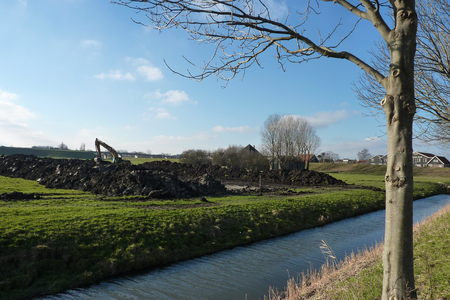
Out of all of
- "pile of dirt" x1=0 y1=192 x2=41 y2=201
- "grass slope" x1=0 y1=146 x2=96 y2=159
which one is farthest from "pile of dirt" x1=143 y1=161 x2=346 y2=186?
"grass slope" x1=0 y1=146 x2=96 y2=159

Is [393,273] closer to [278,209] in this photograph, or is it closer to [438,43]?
[438,43]

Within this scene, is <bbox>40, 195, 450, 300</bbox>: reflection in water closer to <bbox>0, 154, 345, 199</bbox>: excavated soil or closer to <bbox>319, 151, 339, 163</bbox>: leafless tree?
<bbox>0, 154, 345, 199</bbox>: excavated soil

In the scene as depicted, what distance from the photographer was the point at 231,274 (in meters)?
8.75

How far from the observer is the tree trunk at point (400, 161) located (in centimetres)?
336

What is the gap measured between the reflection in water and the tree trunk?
15.2ft

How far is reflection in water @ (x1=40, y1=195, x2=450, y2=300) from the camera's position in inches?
289

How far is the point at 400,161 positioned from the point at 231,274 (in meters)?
6.74

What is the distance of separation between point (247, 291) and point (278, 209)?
903cm

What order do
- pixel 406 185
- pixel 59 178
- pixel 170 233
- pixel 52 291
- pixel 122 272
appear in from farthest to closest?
pixel 59 178 → pixel 170 233 → pixel 122 272 → pixel 52 291 → pixel 406 185

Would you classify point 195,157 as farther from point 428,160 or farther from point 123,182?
point 428,160

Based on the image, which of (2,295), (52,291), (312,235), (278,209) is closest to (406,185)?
(52,291)

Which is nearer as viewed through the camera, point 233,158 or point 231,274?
point 231,274

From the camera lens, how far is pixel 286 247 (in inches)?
463

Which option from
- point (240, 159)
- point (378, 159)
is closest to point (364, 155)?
point (378, 159)
